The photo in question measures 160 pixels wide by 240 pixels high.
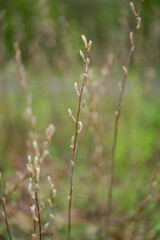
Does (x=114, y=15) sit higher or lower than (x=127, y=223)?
higher

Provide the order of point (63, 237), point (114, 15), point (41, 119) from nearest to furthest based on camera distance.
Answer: point (63, 237) → point (41, 119) → point (114, 15)

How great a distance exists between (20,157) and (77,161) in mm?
714

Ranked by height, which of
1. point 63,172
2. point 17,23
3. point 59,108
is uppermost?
point 17,23

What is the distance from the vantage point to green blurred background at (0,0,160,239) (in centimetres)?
234

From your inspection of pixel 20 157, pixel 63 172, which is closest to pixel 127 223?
pixel 63 172

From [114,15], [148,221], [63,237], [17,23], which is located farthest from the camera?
[114,15]

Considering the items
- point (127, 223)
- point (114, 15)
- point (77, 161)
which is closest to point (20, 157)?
point (77, 161)

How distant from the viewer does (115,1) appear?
30.1 feet

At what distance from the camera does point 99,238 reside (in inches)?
85.4

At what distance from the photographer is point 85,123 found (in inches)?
85.7

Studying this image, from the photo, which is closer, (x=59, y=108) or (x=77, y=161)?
(x=77, y=161)

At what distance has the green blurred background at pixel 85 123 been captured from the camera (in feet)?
7.68

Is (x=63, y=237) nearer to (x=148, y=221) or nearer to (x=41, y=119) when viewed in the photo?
(x=148, y=221)

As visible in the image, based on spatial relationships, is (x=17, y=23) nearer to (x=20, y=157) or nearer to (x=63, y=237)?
(x=20, y=157)
